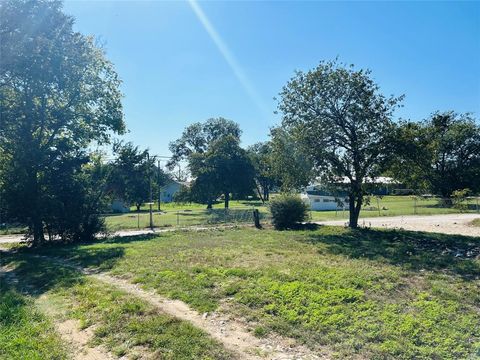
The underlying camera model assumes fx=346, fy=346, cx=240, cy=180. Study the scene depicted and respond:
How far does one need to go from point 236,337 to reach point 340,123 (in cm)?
1378

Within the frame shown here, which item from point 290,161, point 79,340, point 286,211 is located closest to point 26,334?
point 79,340

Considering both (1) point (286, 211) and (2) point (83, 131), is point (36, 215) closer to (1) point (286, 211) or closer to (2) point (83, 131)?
(2) point (83, 131)

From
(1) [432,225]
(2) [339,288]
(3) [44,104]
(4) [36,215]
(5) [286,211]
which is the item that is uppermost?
(3) [44,104]

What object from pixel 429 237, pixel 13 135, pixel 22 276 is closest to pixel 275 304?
pixel 22 276

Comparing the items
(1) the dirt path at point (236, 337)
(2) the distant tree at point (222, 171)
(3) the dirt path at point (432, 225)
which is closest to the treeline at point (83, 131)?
(3) the dirt path at point (432, 225)

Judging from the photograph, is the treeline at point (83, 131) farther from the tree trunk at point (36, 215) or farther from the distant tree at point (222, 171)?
the distant tree at point (222, 171)

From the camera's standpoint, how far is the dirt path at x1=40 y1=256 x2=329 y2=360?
4.15 meters

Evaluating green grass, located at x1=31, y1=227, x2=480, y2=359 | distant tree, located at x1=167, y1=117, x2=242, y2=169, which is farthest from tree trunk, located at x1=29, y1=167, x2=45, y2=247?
distant tree, located at x1=167, y1=117, x2=242, y2=169

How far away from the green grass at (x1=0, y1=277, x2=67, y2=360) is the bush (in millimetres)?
13884

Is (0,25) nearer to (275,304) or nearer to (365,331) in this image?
(275,304)

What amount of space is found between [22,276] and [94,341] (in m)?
6.19

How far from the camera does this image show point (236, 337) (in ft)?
15.3

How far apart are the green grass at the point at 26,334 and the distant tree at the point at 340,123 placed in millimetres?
13074

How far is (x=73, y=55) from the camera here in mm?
15570
